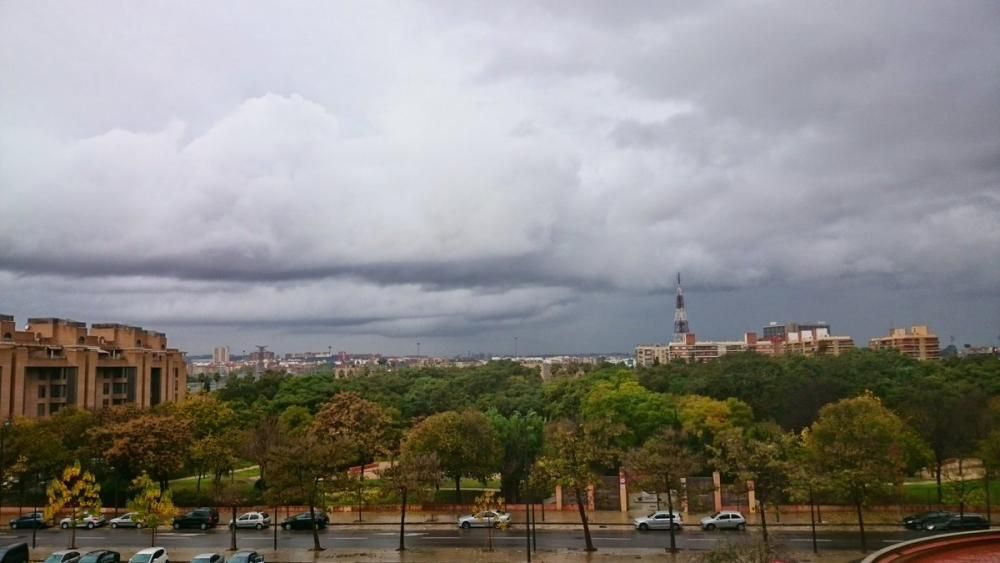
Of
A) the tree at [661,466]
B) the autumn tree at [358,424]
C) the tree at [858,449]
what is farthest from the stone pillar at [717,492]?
the autumn tree at [358,424]

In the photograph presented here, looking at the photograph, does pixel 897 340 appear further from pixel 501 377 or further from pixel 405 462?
pixel 405 462

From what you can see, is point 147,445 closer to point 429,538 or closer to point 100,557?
point 100,557

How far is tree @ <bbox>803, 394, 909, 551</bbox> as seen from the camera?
3300cm

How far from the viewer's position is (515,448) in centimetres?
4997

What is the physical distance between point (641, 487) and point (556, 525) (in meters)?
7.18

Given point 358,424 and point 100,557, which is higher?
point 358,424

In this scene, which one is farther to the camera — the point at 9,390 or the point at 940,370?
the point at 940,370

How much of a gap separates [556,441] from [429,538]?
8815 millimetres

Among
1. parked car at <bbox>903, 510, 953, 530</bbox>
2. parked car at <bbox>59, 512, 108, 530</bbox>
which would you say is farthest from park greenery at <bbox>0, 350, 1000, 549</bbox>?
parked car at <bbox>903, 510, 953, 530</bbox>

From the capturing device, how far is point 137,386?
249 feet

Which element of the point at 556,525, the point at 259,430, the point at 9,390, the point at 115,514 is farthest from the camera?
the point at 9,390

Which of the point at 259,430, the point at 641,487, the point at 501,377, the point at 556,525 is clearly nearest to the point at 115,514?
the point at 259,430

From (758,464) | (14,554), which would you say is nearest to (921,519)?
(758,464)

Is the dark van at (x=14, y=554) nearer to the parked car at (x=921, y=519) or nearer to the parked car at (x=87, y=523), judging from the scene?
the parked car at (x=87, y=523)
